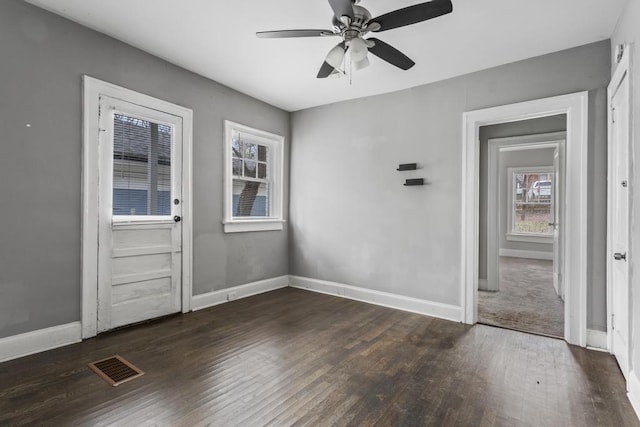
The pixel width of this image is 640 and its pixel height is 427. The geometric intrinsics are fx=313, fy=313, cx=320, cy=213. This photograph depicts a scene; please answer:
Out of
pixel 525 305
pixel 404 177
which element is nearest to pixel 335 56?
pixel 404 177

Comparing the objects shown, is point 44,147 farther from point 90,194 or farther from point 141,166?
point 141,166

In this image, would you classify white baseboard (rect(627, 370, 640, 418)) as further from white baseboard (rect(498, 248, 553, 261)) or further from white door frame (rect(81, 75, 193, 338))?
white baseboard (rect(498, 248, 553, 261))

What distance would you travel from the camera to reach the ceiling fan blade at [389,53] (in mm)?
2523

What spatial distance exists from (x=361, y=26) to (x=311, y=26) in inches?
27.2

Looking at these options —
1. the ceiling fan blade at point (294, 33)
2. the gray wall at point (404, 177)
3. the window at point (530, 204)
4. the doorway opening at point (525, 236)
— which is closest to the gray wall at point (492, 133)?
the doorway opening at point (525, 236)

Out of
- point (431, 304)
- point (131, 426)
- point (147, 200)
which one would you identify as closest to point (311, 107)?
point (147, 200)

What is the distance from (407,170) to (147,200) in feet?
10.3

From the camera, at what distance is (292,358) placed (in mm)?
2666

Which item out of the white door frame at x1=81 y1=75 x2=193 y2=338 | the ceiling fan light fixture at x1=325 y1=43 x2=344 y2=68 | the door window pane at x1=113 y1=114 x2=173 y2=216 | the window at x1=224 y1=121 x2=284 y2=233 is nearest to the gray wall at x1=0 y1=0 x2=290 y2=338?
the white door frame at x1=81 y1=75 x2=193 y2=338

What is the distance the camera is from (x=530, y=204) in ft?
28.4

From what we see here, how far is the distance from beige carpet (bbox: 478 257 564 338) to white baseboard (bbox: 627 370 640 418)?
113cm

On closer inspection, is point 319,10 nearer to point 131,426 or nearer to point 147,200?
point 147,200

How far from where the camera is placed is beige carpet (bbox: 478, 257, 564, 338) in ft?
11.5

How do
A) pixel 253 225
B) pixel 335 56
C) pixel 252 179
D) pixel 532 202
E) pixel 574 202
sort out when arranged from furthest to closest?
pixel 532 202, pixel 252 179, pixel 253 225, pixel 574 202, pixel 335 56
